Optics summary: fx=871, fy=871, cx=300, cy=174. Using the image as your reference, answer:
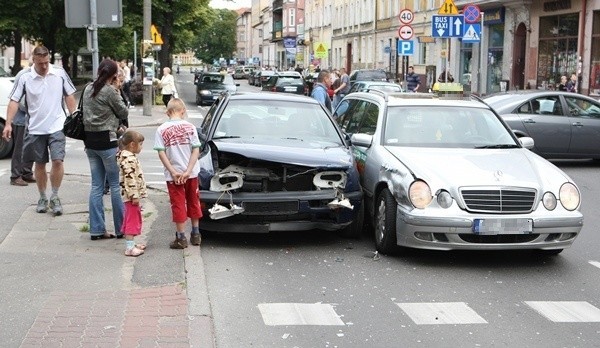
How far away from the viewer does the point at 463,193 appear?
769 centimetres

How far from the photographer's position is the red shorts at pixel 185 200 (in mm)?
7988

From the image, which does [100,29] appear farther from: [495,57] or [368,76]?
[495,57]

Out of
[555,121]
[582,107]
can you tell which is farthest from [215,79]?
[555,121]

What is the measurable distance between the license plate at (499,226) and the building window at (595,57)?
26060 mm

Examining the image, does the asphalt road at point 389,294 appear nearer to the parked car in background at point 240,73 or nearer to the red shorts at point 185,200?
the red shorts at point 185,200

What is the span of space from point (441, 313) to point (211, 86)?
33855mm

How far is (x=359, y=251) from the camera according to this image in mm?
8570

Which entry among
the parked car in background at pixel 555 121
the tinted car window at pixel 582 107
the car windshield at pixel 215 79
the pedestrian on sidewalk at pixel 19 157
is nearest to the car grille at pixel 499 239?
the pedestrian on sidewalk at pixel 19 157

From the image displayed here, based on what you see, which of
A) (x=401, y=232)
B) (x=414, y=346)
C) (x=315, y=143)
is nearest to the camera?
(x=414, y=346)

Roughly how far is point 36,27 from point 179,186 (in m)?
36.1

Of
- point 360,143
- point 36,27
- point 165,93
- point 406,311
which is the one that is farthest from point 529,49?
point 406,311

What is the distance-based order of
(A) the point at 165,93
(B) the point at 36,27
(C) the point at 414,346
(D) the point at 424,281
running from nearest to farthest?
(C) the point at 414,346 → (D) the point at 424,281 → (A) the point at 165,93 → (B) the point at 36,27

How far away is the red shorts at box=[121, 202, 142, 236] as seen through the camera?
7789mm

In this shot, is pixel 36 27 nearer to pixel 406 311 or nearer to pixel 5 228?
pixel 5 228
